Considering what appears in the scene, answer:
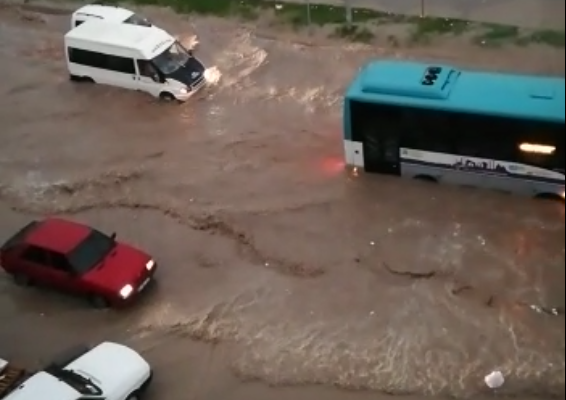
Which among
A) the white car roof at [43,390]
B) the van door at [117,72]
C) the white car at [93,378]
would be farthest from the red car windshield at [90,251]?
the van door at [117,72]

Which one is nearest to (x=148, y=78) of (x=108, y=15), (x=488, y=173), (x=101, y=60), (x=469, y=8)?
(x=101, y=60)

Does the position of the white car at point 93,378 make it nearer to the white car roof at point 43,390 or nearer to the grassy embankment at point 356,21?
the white car roof at point 43,390

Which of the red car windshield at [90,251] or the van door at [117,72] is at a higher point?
the van door at [117,72]

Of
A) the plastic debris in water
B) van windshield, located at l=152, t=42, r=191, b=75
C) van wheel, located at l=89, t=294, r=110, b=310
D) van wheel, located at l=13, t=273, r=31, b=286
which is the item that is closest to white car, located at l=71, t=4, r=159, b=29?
van windshield, located at l=152, t=42, r=191, b=75

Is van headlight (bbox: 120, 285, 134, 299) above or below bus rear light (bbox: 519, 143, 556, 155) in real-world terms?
below

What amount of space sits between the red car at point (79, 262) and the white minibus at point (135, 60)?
4.62 metres

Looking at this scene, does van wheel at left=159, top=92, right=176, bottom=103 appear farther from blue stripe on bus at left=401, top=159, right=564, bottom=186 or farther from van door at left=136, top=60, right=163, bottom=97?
blue stripe on bus at left=401, top=159, right=564, bottom=186

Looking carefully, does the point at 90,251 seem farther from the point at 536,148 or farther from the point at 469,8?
the point at 469,8

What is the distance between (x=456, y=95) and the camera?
13.5 metres

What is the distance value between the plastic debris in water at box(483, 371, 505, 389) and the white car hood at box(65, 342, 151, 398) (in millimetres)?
4053

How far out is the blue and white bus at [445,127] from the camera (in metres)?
12.9

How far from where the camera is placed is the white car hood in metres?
11.0

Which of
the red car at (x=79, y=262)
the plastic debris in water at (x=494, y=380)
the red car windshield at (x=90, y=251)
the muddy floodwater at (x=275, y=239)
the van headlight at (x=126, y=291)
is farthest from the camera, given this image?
the red car windshield at (x=90, y=251)

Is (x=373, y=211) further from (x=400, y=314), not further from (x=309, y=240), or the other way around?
(x=400, y=314)
